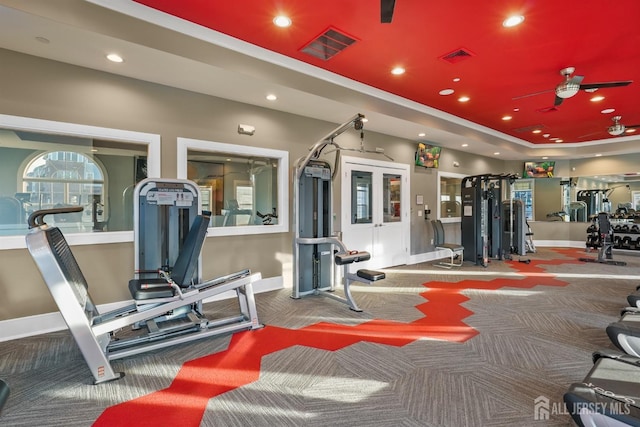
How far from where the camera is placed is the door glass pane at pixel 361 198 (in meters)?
6.26

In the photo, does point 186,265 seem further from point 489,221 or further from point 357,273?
point 489,221

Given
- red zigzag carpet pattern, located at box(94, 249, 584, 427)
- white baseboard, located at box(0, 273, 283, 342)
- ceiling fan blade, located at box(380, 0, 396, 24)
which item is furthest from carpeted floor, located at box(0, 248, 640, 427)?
ceiling fan blade, located at box(380, 0, 396, 24)

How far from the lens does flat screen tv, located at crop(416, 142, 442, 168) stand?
7.34 m

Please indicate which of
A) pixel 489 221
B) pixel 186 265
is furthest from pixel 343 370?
pixel 489 221

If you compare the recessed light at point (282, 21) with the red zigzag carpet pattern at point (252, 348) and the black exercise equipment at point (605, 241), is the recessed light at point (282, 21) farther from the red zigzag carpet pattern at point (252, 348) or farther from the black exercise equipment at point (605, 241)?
the black exercise equipment at point (605, 241)

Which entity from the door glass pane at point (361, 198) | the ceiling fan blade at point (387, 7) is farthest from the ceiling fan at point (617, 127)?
the ceiling fan blade at point (387, 7)

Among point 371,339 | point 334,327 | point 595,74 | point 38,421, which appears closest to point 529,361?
point 371,339

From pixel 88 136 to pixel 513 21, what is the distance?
186 inches

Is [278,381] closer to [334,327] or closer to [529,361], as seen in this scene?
[334,327]

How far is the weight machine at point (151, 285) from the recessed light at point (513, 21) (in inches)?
141

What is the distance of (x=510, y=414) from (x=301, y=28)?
12.2 ft

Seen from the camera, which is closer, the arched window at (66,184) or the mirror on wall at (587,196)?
the arched window at (66,184)

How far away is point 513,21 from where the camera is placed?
325 centimetres

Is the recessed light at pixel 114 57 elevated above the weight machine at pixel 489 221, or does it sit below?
above
